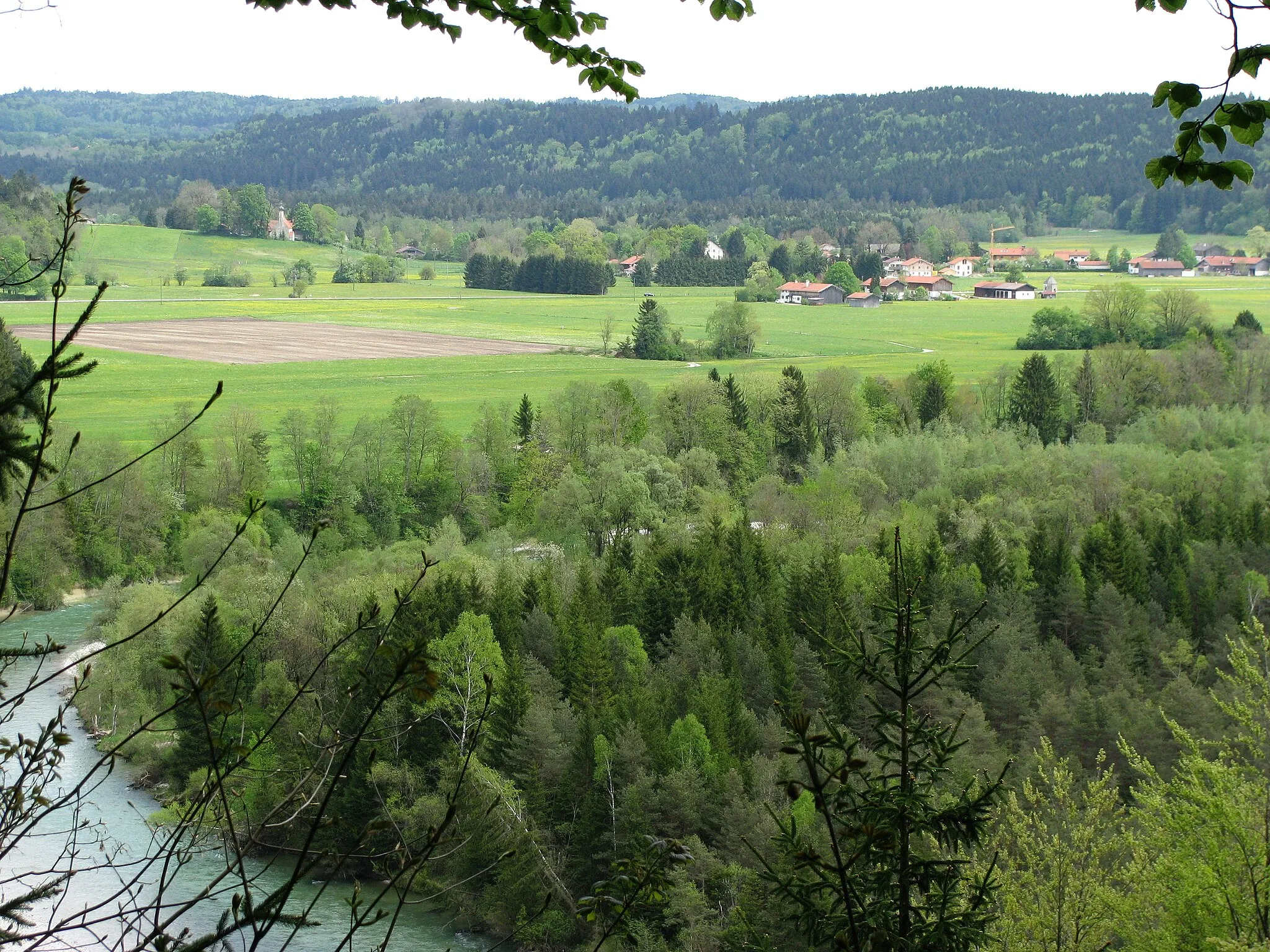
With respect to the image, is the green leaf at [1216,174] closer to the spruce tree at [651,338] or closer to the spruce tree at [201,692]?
the spruce tree at [201,692]

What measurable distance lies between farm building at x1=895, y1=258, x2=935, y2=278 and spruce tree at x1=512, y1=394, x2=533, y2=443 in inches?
3162

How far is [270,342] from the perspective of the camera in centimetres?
9100

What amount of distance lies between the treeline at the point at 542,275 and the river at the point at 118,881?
9671 cm

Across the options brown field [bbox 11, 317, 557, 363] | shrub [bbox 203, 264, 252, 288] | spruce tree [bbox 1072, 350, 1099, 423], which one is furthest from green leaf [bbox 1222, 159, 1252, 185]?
shrub [bbox 203, 264, 252, 288]

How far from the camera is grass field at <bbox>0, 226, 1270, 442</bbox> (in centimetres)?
7188

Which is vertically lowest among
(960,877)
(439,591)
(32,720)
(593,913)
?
(32,720)

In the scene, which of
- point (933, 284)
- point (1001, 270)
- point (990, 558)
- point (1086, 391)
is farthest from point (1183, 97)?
point (1001, 270)

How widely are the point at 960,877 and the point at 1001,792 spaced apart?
795 mm

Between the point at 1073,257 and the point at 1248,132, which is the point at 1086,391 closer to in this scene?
the point at 1248,132

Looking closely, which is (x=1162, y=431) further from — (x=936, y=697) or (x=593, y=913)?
(x=593, y=913)

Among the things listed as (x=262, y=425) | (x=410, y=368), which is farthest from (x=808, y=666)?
(x=410, y=368)

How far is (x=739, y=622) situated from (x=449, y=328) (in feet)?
230

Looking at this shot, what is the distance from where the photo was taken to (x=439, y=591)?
3478 cm

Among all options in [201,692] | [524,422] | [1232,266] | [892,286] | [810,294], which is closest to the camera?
[201,692]
